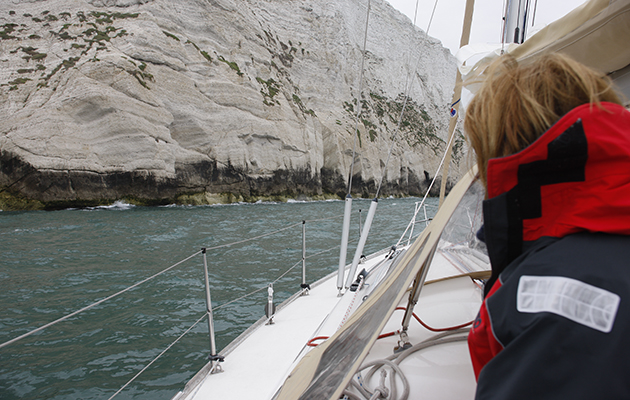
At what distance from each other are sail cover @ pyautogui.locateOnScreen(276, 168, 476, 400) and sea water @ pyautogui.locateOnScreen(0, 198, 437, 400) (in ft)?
6.23

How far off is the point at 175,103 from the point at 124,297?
17.2 m

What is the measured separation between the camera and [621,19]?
1633 millimetres

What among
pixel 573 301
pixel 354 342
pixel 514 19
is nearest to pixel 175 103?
pixel 514 19

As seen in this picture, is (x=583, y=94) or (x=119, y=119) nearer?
(x=583, y=94)

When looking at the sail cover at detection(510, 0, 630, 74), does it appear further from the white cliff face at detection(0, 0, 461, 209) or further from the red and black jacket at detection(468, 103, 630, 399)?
the white cliff face at detection(0, 0, 461, 209)

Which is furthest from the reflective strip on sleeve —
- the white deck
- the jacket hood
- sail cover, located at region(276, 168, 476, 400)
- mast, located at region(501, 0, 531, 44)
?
mast, located at region(501, 0, 531, 44)

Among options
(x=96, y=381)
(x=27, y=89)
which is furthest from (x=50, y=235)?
(x=27, y=89)

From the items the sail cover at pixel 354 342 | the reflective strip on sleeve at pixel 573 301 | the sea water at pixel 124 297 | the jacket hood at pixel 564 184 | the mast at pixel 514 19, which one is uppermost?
the mast at pixel 514 19

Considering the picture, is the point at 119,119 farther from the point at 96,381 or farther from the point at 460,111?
the point at 460,111

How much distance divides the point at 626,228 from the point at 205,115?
21743 millimetres

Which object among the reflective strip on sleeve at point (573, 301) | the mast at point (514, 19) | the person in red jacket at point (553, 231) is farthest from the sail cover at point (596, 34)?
the mast at point (514, 19)

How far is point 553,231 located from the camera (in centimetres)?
58

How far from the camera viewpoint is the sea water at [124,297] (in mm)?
3072

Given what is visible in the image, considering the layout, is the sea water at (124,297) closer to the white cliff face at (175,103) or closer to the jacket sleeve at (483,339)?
the jacket sleeve at (483,339)
